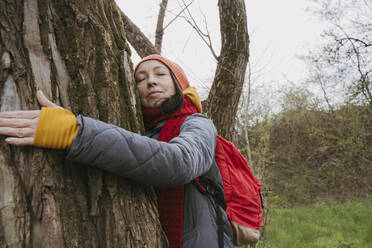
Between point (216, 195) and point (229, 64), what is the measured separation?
2201mm

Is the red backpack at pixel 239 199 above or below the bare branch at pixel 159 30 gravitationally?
below

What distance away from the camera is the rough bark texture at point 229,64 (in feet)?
10.5

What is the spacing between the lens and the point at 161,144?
40.4 inches

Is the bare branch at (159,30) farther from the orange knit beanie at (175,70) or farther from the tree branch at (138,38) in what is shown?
the orange knit beanie at (175,70)

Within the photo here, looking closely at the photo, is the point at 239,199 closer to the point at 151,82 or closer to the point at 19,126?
the point at 151,82

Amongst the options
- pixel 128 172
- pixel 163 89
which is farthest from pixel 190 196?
pixel 163 89

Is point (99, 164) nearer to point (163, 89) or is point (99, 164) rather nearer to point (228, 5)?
point (163, 89)

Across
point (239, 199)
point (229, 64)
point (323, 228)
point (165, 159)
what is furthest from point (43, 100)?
point (323, 228)

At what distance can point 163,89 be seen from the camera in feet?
5.25

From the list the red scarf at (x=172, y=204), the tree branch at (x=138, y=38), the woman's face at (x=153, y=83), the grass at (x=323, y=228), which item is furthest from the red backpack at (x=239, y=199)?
the grass at (x=323, y=228)

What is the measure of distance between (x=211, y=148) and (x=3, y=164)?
794mm

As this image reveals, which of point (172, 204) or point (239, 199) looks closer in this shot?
point (172, 204)

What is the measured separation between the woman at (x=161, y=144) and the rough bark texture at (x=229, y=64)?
5.07 feet

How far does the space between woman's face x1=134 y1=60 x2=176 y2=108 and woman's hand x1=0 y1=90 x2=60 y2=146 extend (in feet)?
2.30
